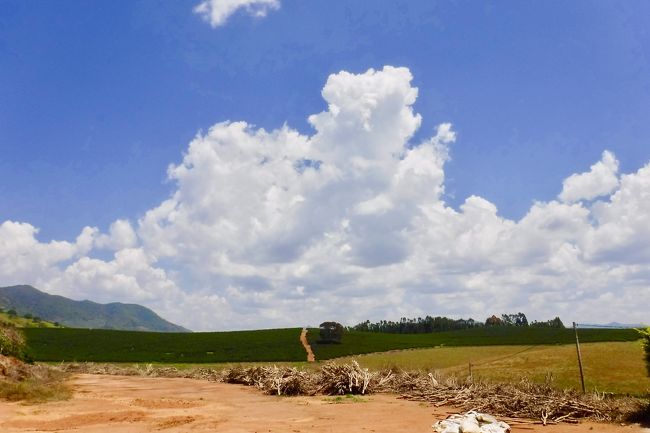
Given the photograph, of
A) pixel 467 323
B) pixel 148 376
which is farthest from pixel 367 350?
pixel 467 323

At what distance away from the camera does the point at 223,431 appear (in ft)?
47.5

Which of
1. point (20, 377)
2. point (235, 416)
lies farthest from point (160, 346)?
point (235, 416)

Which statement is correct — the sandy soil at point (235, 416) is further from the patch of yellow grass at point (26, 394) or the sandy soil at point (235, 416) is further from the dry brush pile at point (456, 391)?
the dry brush pile at point (456, 391)

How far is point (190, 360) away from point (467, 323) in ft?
463

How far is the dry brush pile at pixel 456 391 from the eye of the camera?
15.6m

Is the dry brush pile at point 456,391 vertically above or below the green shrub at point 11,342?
below

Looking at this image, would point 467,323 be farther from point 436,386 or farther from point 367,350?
point 436,386

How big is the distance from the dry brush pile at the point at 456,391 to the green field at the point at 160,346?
40.0m

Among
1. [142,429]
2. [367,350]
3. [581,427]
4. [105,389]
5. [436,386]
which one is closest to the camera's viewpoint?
[581,427]

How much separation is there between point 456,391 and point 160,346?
74.8 m

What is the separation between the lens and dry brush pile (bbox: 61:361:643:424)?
15555 millimetres

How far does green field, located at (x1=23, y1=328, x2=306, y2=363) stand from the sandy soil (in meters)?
46.9

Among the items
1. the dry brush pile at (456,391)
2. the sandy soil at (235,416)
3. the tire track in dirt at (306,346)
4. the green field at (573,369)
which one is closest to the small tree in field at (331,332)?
the tire track in dirt at (306,346)

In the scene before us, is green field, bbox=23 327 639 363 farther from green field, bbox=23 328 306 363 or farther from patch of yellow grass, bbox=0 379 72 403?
patch of yellow grass, bbox=0 379 72 403
